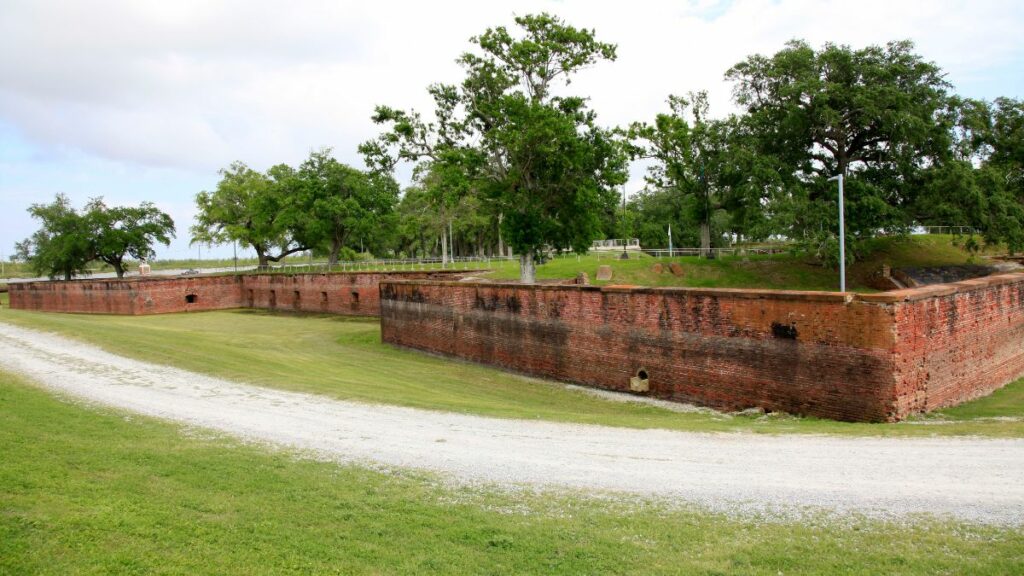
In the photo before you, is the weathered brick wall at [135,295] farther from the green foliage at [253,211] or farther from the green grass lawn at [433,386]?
the green grass lawn at [433,386]

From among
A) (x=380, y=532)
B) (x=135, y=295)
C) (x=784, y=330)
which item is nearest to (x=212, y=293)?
(x=135, y=295)

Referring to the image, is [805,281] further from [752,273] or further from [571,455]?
[571,455]

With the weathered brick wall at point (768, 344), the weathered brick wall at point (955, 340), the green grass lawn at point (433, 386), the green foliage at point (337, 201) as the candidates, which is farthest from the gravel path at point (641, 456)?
the green foliage at point (337, 201)

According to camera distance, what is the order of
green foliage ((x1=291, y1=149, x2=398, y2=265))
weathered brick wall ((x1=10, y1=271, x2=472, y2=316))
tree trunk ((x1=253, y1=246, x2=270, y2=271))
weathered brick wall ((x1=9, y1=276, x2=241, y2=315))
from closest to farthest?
weathered brick wall ((x1=10, y1=271, x2=472, y2=316)) → weathered brick wall ((x1=9, y1=276, x2=241, y2=315)) → green foliage ((x1=291, y1=149, x2=398, y2=265)) → tree trunk ((x1=253, y1=246, x2=270, y2=271))

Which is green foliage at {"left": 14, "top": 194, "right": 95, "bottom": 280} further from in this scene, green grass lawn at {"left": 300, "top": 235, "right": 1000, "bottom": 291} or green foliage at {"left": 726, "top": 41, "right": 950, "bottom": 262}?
green foliage at {"left": 726, "top": 41, "right": 950, "bottom": 262}

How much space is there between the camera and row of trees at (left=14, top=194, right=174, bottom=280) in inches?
2338

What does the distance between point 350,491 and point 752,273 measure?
3144cm

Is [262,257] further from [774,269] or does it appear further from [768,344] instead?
[768,344]

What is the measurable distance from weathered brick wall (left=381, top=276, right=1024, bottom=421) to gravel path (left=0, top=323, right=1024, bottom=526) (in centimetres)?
297

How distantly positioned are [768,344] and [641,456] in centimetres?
596

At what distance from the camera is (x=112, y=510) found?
5645mm

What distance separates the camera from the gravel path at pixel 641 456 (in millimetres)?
6559

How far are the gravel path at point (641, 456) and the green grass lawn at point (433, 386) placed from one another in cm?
95

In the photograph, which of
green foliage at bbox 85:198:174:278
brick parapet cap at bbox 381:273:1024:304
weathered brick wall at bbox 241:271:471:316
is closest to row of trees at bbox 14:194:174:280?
green foliage at bbox 85:198:174:278
